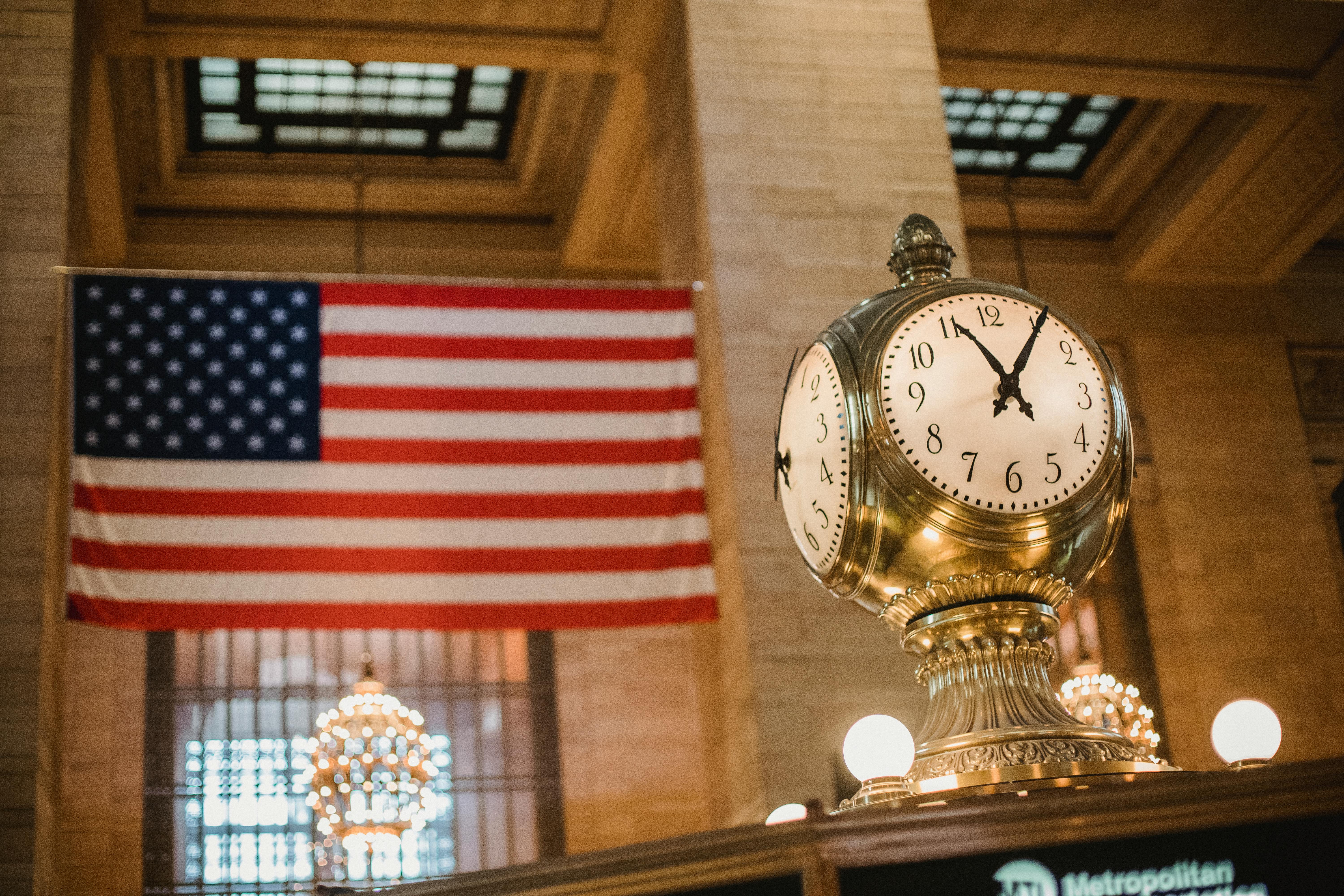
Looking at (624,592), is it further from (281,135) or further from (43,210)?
(281,135)

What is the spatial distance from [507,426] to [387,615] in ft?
3.85

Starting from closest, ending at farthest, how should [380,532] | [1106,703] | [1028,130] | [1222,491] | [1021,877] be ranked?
[1021,877] → [380,532] → [1106,703] → [1028,130] → [1222,491]

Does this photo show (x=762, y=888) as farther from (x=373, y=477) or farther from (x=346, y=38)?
(x=346, y=38)

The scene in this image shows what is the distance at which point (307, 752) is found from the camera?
1233 cm

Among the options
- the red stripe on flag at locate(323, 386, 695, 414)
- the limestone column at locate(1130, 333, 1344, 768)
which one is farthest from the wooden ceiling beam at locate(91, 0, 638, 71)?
the limestone column at locate(1130, 333, 1344, 768)

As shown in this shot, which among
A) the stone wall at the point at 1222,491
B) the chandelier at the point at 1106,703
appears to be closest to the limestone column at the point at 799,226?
the chandelier at the point at 1106,703

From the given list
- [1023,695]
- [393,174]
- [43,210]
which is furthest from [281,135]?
[1023,695]

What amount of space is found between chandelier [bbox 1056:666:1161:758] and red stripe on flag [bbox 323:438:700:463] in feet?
12.6

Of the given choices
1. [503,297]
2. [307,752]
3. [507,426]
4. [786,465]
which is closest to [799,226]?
[503,297]

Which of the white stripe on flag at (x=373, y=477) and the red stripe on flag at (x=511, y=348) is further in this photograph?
the red stripe on flag at (x=511, y=348)

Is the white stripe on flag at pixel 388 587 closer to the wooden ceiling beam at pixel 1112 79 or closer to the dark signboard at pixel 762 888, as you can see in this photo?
the wooden ceiling beam at pixel 1112 79

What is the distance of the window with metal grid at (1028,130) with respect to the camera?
45.1 feet

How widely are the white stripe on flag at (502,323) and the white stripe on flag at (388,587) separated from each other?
1.37 metres

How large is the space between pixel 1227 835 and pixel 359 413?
731 cm
